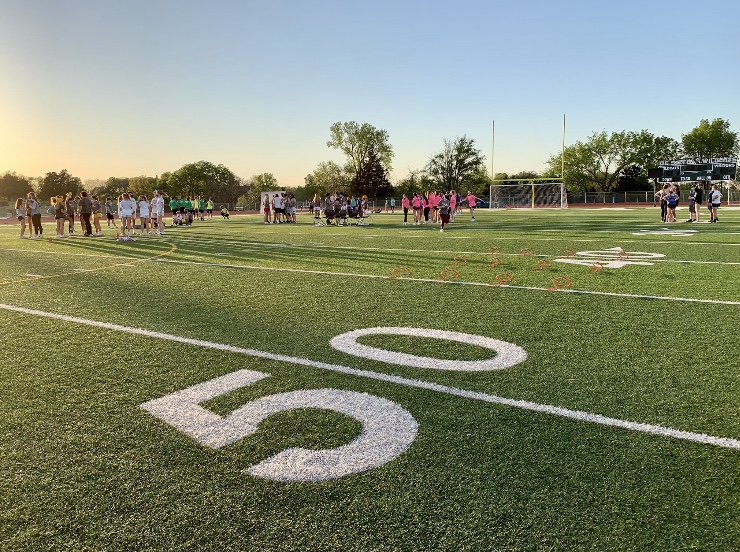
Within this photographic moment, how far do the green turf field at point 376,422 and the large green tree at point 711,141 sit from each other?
92.4 m

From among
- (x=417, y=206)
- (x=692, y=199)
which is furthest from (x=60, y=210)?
(x=692, y=199)

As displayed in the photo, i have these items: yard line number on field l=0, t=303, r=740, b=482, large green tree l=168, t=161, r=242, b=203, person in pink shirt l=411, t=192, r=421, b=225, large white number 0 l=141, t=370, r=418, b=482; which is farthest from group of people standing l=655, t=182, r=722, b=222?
large green tree l=168, t=161, r=242, b=203

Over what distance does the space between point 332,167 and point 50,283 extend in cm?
8336

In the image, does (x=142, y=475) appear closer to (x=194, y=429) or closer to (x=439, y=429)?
(x=194, y=429)

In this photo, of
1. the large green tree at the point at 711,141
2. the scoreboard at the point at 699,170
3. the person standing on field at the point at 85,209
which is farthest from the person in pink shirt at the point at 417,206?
the large green tree at the point at 711,141

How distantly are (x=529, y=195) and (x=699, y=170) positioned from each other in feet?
49.4

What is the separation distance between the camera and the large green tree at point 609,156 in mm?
82438

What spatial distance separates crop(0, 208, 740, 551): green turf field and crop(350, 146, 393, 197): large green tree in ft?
260

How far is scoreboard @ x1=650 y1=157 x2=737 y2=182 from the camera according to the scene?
48.8 metres

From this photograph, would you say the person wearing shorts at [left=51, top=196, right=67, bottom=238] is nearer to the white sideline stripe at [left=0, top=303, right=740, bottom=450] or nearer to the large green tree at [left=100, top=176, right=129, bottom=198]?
the white sideline stripe at [left=0, top=303, right=740, bottom=450]

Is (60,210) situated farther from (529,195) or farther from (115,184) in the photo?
(115,184)

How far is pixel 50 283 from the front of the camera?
9125mm

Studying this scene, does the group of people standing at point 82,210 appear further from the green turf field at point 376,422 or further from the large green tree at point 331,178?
the large green tree at point 331,178

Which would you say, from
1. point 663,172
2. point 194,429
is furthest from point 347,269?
point 663,172
